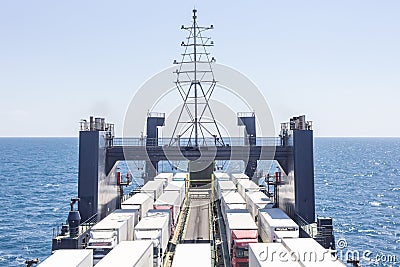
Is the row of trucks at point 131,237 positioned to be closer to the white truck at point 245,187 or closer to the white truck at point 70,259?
the white truck at point 70,259

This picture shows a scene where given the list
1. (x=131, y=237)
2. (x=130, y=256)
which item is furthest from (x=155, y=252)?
(x=131, y=237)

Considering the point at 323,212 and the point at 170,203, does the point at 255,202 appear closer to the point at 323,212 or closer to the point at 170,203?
the point at 170,203

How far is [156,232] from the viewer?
66.9ft

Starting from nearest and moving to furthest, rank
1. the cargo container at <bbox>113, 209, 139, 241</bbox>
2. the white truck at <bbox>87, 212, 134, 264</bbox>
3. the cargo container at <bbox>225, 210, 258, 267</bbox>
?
the white truck at <bbox>87, 212, 134, 264</bbox> → the cargo container at <bbox>225, 210, 258, 267</bbox> → the cargo container at <bbox>113, 209, 139, 241</bbox>

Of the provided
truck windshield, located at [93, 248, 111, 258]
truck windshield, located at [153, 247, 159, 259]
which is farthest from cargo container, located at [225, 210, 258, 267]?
truck windshield, located at [93, 248, 111, 258]

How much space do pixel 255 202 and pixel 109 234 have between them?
10991 millimetres

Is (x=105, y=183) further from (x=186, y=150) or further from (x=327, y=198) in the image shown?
(x=327, y=198)

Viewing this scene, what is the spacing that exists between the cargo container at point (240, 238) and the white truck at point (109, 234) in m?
5.39

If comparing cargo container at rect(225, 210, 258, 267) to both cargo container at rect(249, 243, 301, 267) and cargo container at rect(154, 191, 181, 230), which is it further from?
cargo container at rect(154, 191, 181, 230)

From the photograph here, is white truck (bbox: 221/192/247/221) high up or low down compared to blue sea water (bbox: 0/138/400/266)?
up

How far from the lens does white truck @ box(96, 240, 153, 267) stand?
14.5 m

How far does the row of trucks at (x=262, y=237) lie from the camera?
15100 millimetres

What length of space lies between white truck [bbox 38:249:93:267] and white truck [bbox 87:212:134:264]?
2477 millimetres

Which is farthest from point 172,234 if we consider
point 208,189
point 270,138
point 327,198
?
point 327,198
